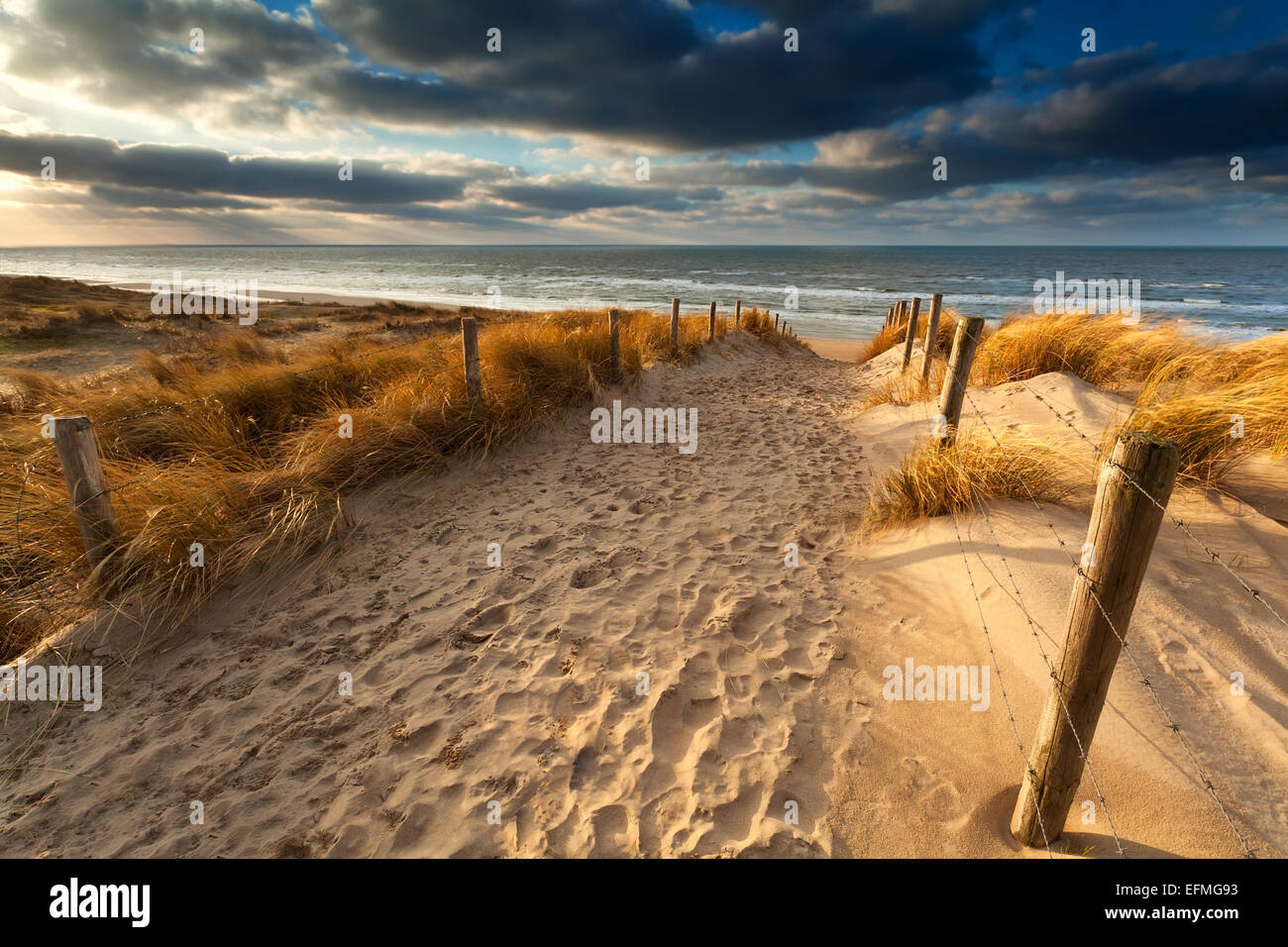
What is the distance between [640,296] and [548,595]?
37.0 m

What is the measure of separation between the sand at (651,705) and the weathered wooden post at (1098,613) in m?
0.29

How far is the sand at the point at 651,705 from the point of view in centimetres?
244

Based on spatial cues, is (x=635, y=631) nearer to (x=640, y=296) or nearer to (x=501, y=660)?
(x=501, y=660)

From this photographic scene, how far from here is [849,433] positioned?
27.0 ft

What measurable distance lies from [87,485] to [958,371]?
6.56 m

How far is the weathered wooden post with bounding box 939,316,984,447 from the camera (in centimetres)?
495

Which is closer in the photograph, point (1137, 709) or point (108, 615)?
point (1137, 709)

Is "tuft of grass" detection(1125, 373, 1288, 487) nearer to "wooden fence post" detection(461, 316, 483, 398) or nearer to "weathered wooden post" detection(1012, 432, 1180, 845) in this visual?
"weathered wooden post" detection(1012, 432, 1180, 845)

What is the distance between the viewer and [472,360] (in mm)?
6562

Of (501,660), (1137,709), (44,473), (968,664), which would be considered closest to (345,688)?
(501,660)

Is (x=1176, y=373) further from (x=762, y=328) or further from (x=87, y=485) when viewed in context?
(x=762, y=328)

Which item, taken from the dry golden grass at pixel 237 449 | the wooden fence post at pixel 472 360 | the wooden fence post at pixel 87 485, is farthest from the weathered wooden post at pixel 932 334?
the wooden fence post at pixel 87 485
